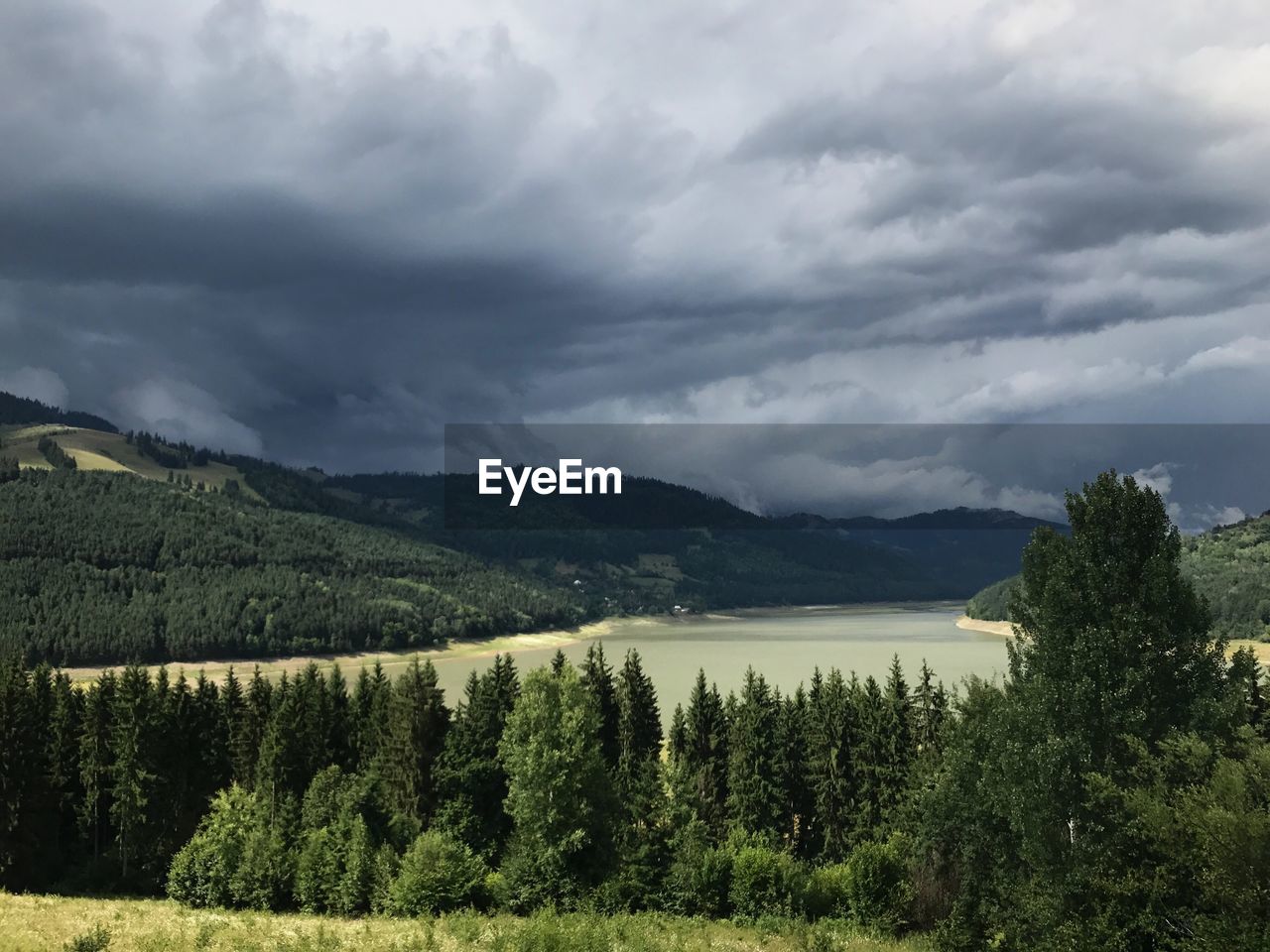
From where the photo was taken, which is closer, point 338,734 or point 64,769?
point 64,769

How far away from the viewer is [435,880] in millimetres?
43094

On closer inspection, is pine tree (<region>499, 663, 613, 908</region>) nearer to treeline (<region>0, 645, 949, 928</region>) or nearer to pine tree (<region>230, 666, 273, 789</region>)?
treeline (<region>0, 645, 949, 928</region>)

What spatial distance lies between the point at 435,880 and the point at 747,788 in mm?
20647

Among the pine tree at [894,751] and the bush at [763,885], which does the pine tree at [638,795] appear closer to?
the bush at [763,885]

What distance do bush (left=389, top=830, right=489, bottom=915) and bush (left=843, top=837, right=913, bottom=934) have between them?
55.1 feet

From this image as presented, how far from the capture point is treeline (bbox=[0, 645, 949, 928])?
1751 inches

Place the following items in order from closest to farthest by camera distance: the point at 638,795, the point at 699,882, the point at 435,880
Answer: the point at 435,880, the point at 699,882, the point at 638,795

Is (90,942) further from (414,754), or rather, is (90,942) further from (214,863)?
(414,754)

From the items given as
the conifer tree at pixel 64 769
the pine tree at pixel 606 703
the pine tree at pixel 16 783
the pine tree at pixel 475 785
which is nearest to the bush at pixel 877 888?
the pine tree at pixel 475 785

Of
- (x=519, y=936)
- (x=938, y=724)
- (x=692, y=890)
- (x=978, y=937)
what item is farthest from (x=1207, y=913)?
(x=938, y=724)

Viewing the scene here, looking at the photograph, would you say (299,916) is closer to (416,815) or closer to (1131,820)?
(416,815)

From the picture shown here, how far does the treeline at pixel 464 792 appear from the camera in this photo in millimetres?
44469

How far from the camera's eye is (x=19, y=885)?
5072 cm

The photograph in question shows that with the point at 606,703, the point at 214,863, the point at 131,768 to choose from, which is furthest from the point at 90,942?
the point at 606,703
